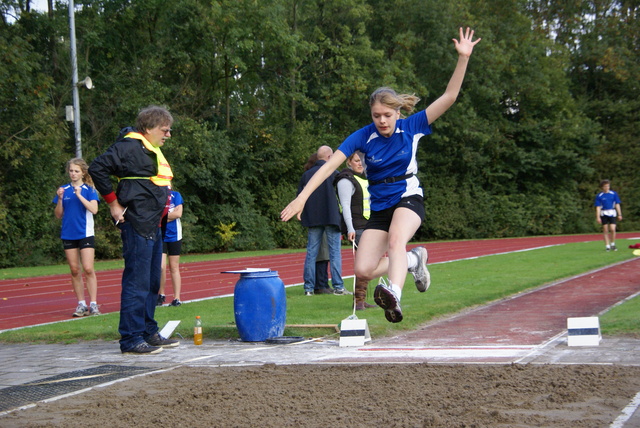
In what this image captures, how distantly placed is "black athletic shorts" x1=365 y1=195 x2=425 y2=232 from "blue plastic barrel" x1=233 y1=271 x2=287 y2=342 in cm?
194

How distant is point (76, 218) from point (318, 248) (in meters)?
3.61

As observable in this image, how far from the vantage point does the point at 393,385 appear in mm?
A: 5020

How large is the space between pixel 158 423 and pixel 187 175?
76.2ft

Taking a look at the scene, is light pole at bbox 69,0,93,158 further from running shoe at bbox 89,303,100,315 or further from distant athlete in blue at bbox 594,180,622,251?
distant athlete in blue at bbox 594,180,622,251

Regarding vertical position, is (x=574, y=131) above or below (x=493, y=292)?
above

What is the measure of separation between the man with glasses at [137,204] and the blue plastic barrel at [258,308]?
0.85 meters

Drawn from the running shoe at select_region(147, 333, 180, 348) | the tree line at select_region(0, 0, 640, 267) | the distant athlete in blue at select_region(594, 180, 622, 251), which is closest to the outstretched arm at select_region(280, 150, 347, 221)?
the running shoe at select_region(147, 333, 180, 348)

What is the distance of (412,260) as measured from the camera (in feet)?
20.4

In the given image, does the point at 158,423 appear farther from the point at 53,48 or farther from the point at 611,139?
the point at 611,139

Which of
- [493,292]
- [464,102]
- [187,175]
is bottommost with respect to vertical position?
[493,292]

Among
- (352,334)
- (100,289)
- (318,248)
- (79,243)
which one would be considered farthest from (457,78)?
(100,289)

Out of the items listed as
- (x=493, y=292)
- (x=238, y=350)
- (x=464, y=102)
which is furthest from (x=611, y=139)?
(x=238, y=350)

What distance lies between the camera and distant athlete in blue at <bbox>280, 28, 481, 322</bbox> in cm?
569

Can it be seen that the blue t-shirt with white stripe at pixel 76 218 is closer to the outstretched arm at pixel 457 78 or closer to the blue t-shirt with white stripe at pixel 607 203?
the outstretched arm at pixel 457 78
